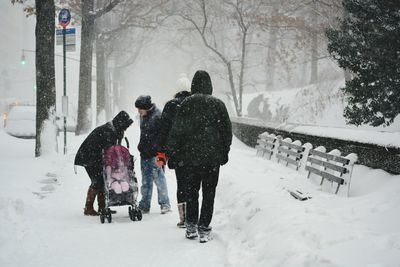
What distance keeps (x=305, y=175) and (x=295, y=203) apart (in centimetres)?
308

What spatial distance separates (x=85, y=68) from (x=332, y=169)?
45.9 feet

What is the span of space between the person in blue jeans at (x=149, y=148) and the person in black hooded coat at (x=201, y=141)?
54.4 inches

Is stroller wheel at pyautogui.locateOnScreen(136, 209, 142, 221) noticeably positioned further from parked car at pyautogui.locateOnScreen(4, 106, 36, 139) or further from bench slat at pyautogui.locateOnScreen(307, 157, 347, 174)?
parked car at pyautogui.locateOnScreen(4, 106, 36, 139)

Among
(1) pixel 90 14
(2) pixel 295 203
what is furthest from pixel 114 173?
(1) pixel 90 14

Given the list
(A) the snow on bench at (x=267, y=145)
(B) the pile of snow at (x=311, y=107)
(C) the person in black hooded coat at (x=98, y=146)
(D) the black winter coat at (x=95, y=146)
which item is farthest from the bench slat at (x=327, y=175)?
(B) the pile of snow at (x=311, y=107)

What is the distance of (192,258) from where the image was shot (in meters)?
4.93

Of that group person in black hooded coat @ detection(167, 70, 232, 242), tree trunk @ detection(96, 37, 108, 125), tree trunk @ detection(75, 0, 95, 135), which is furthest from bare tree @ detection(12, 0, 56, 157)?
tree trunk @ detection(96, 37, 108, 125)

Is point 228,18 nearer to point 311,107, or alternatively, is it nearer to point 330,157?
point 311,107

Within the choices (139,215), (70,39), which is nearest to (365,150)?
(139,215)

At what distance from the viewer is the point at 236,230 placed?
5.93m

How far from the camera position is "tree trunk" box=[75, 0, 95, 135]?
717 inches

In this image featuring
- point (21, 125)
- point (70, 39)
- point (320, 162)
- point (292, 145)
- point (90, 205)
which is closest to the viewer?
point (90, 205)

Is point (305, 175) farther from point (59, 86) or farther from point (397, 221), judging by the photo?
point (59, 86)

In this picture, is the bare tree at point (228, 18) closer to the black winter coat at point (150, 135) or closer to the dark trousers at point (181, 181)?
the black winter coat at point (150, 135)
